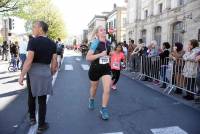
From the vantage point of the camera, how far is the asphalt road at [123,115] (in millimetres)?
5395

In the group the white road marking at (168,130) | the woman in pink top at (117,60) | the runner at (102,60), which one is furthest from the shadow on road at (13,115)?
the woman in pink top at (117,60)

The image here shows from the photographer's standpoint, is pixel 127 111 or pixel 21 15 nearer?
pixel 127 111

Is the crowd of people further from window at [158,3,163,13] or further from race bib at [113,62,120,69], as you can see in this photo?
window at [158,3,163,13]

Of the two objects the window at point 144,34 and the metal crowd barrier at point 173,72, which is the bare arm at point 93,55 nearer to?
the metal crowd barrier at point 173,72

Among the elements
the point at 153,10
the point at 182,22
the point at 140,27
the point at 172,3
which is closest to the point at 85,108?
the point at 182,22

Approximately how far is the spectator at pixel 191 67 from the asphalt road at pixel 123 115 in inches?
26.4

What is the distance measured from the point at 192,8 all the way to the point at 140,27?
1424cm

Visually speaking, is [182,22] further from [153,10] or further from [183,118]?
A: [183,118]

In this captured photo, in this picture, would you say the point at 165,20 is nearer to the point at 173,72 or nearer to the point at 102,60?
the point at 173,72

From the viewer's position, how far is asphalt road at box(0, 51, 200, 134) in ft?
17.7

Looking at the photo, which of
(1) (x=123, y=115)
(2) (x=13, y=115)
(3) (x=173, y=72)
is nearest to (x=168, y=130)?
(1) (x=123, y=115)

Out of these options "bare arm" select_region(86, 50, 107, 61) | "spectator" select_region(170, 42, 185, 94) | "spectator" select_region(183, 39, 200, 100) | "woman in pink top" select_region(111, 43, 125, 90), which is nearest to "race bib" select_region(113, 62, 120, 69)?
"woman in pink top" select_region(111, 43, 125, 90)

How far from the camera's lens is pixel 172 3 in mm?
26922

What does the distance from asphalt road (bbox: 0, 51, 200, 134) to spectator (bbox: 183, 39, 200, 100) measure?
671 millimetres
